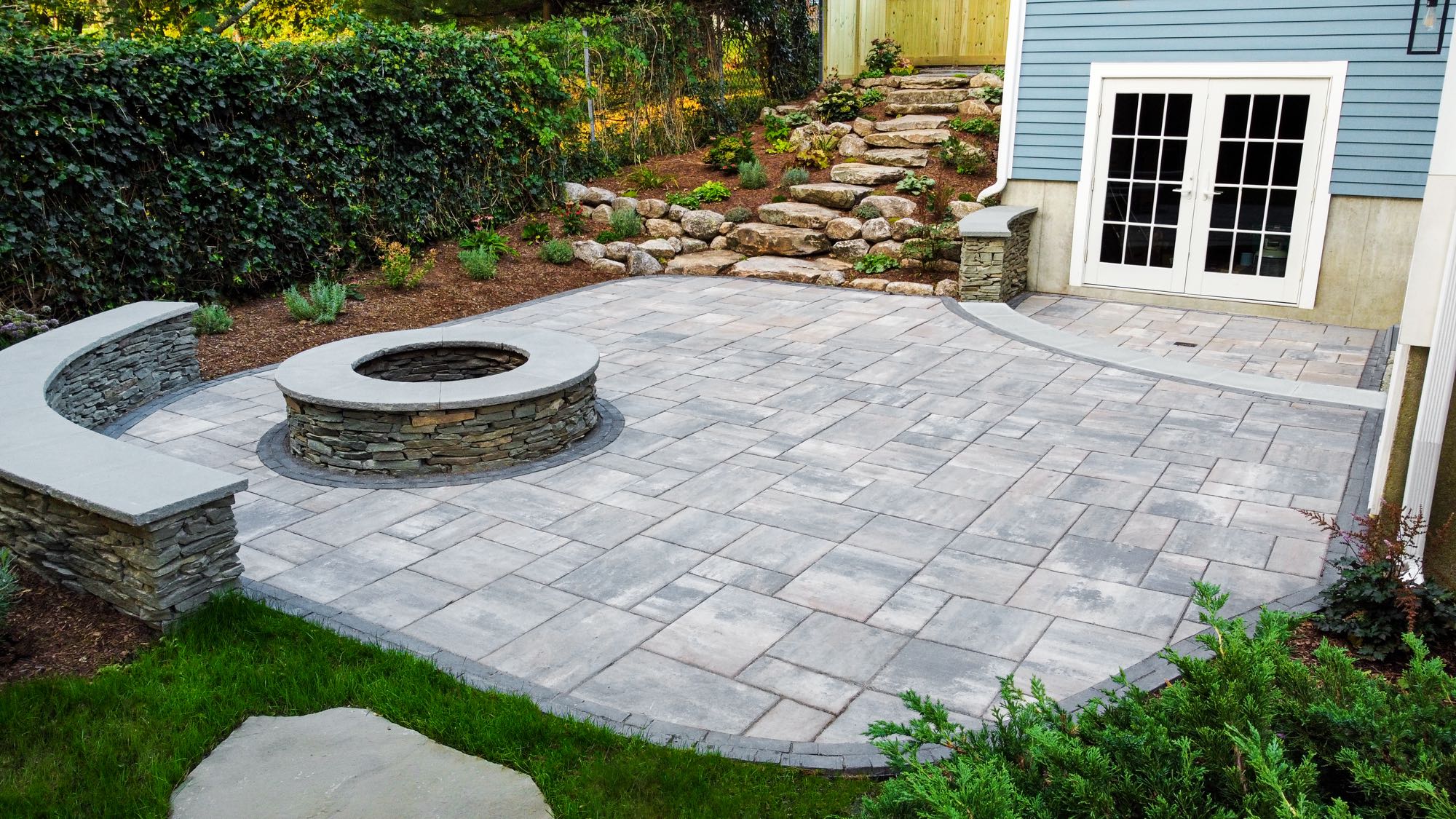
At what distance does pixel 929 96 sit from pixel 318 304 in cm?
799

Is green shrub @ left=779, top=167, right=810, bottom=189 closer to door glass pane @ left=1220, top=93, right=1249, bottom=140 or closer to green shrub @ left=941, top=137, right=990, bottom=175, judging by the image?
green shrub @ left=941, top=137, right=990, bottom=175

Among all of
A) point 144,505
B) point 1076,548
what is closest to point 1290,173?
point 1076,548

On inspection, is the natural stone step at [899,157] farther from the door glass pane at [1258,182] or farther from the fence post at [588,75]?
the door glass pane at [1258,182]

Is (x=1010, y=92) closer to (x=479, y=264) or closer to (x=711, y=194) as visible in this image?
(x=711, y=194)

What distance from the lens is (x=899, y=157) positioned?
12.1 meters

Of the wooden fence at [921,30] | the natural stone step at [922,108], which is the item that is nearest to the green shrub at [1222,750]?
the natural stone step at [922,108]

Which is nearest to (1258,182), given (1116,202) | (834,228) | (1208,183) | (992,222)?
(1208,183)

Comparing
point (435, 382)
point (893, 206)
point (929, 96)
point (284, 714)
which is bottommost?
point (284, 714)

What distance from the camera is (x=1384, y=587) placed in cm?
391

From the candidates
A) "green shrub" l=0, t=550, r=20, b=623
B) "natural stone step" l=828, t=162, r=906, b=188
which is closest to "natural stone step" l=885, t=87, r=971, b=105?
"natural stone step" l=828, t=162, r=906, b=188

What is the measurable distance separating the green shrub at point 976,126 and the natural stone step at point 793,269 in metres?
2.60

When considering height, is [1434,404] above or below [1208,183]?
below

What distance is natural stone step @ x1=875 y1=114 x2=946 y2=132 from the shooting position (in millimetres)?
12492

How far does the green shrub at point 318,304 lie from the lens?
8.85 metres
